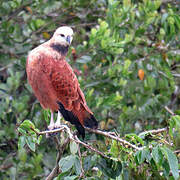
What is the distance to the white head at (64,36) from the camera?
12.1 feet

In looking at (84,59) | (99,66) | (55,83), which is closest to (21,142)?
(55,83)

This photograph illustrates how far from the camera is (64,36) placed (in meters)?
3.75

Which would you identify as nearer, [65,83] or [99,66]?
[65,83]

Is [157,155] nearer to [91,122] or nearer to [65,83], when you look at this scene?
[91,122]

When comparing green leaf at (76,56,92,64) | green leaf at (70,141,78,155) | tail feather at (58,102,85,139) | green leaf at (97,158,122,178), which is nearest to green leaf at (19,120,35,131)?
green leaf at (70,141,78,155)

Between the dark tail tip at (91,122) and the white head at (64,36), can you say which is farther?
the white head at (64,36)

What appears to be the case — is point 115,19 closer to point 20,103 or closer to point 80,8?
point 80,8

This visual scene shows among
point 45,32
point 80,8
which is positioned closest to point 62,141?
point 45,32

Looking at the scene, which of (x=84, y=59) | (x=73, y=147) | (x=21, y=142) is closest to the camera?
(x=21, y=142)

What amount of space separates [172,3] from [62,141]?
2.91m

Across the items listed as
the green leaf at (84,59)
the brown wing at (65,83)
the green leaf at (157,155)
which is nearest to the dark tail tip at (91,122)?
the brown wing at (65,83)

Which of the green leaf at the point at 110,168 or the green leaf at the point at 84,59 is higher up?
the green leaf at the point at 84,59

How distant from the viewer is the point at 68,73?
3.57 meters

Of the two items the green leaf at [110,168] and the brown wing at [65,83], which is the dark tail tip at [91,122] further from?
the green leaf at [110,168]
